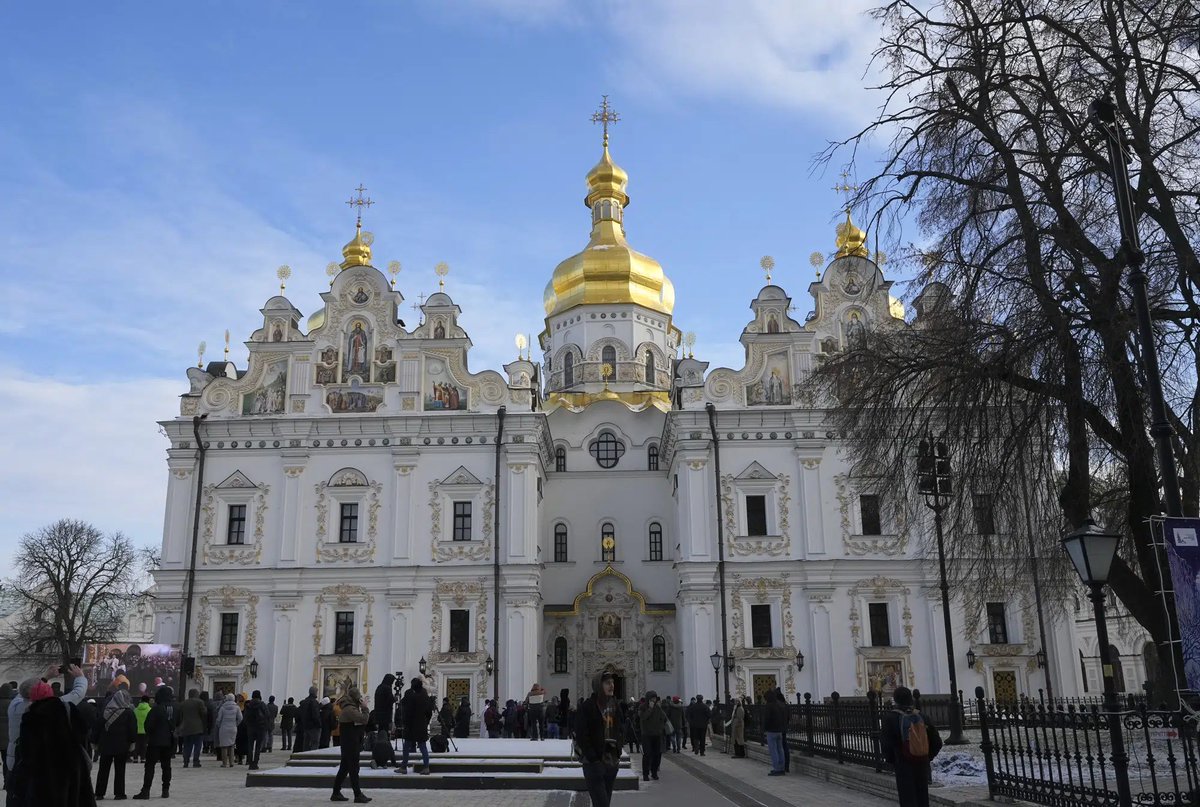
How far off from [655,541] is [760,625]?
6.67 metres

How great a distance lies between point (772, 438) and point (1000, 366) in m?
23.5

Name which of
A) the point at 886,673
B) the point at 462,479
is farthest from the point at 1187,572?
the point at 462,479

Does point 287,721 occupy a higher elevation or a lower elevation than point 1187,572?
lower

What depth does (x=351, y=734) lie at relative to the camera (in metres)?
13.8

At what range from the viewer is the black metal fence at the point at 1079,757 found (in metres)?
8.58

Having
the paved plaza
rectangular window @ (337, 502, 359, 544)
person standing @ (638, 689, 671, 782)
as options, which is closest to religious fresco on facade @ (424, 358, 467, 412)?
rectangular window @ (337, 502, 359, 544)

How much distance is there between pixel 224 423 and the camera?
37.5 meters

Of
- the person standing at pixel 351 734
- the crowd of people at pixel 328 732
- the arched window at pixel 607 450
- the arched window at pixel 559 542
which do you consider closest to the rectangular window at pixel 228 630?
the crowd of people at pixel 328 732

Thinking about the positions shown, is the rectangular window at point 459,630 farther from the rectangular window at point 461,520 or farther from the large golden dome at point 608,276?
the large golden dome at point 608,276

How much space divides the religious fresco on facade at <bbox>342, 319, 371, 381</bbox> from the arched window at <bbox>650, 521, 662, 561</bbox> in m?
12.3

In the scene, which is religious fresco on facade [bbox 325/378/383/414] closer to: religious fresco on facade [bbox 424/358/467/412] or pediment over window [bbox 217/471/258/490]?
religious fresco on facade [bbox 424/358/467/412]

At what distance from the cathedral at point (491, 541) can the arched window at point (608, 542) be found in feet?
1.20

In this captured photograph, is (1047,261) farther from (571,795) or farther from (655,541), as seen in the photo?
(655,541)

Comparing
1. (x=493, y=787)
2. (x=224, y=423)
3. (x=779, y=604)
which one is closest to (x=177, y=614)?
(x=224, y=423)
